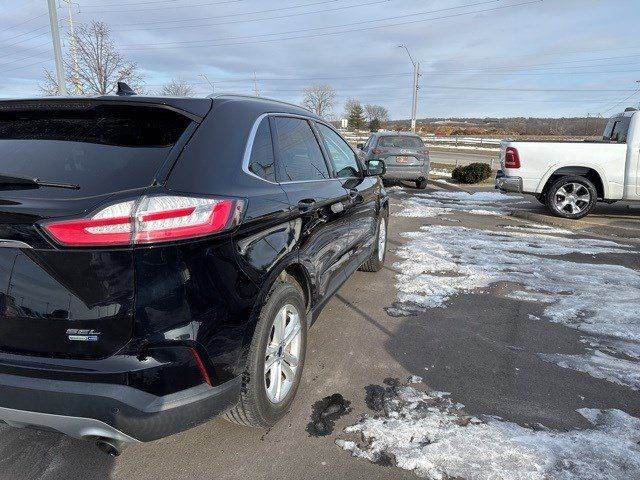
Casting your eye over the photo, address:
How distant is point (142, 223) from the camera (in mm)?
1813

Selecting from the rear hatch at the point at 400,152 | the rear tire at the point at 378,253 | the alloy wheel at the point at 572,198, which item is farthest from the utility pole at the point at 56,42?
the alloy wheel at the point at 572,198

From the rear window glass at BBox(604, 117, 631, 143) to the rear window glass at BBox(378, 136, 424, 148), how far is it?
496cm

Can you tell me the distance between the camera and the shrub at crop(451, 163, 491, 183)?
48.6 feet

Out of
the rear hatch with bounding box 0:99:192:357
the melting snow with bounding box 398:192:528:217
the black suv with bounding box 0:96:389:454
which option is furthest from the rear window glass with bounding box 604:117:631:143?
the rear hatch with bounding box 0:99:192:357

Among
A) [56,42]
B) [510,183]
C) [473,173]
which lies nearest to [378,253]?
[510,183]

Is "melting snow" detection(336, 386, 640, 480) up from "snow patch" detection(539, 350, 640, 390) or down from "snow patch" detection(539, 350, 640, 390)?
down

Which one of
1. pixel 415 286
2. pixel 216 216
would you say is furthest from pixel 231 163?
pixel 415 286

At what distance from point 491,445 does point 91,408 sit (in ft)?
6.62

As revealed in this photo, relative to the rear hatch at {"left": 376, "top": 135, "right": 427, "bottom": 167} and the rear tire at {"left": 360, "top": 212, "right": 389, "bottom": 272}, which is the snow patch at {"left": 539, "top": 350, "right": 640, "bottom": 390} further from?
the rear hatch at {"left": 376, "top": 135, "right": 427, "bottom": 167}

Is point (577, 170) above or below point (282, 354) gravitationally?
above

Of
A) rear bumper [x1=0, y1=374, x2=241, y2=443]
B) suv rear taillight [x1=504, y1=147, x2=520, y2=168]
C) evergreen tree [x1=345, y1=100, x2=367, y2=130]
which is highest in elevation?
evergreen tree [x1=345, y1=100, x2=367, y2=130]

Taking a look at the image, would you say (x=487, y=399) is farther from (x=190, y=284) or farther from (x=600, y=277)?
(x=600, y=277)

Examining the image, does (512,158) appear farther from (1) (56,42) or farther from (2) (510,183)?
(1) (56,42)

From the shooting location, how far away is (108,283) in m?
1.80
